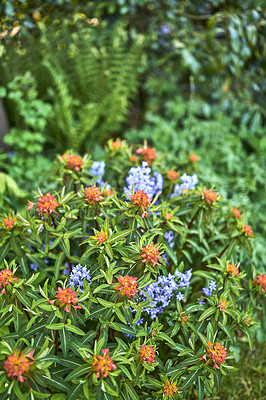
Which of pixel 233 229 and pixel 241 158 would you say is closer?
pixel 233 229

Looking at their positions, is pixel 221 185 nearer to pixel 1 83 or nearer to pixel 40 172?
pixel 40 172

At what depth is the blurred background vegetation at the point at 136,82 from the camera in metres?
2.98

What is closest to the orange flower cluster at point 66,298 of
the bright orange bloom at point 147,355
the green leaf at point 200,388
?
the bright orange bloom at point 147,355

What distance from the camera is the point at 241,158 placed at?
3.44 meters

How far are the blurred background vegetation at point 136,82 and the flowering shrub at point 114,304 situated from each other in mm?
1158

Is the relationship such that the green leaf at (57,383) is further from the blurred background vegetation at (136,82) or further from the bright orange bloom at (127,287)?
the blurred background vegetation at (136,82)

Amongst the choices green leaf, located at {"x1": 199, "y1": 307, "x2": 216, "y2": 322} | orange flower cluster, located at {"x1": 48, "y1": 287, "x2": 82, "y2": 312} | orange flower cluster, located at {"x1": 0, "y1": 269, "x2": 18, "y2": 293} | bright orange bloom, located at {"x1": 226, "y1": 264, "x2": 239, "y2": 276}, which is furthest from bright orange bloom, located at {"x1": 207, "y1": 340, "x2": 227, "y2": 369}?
orange flower cluster, located at {"x1": 0, "y1": 269, "x2": 18, "y2": 293}

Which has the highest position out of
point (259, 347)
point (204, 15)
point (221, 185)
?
point (204, 15)

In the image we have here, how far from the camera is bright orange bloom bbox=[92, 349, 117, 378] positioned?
1031 mm

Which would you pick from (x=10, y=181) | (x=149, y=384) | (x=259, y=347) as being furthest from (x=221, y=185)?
(x=149, y=384)

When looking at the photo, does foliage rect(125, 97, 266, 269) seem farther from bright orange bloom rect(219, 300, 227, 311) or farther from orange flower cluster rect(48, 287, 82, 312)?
orange flower cluster rect(48, 287, 82, 312)

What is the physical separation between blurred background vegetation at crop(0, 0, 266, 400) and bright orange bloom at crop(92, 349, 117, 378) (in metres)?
1.80

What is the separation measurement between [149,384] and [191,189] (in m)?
0.95

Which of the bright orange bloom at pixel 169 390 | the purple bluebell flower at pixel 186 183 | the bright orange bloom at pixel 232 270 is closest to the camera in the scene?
the bright orange bloom at pixel 169 390
